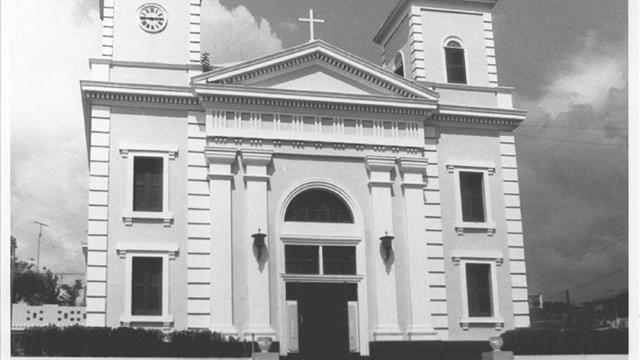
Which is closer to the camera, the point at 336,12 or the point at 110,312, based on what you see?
the point at 110,312

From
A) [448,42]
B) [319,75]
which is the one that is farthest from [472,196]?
[319,75]

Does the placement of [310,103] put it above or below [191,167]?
above

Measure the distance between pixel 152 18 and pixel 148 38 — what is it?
2.13ft

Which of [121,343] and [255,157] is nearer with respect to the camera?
[121,343]

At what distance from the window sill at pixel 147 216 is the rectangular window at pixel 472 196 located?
30.8 feet

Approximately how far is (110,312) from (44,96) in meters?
6.23

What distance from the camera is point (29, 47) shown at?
2256 centimetres

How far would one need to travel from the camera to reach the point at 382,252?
2725 cm

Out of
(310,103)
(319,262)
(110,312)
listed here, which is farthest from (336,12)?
(110,312)

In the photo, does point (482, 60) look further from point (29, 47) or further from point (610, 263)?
point (29, 47)

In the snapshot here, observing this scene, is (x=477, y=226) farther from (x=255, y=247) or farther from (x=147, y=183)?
(x=147, y=183)

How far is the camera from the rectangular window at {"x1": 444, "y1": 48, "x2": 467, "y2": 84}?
30.4 metres

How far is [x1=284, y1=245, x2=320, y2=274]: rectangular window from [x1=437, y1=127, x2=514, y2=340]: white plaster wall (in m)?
4.18

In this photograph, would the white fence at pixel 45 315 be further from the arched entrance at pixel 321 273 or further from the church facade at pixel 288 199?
the arched entrance at pixel 321 273
